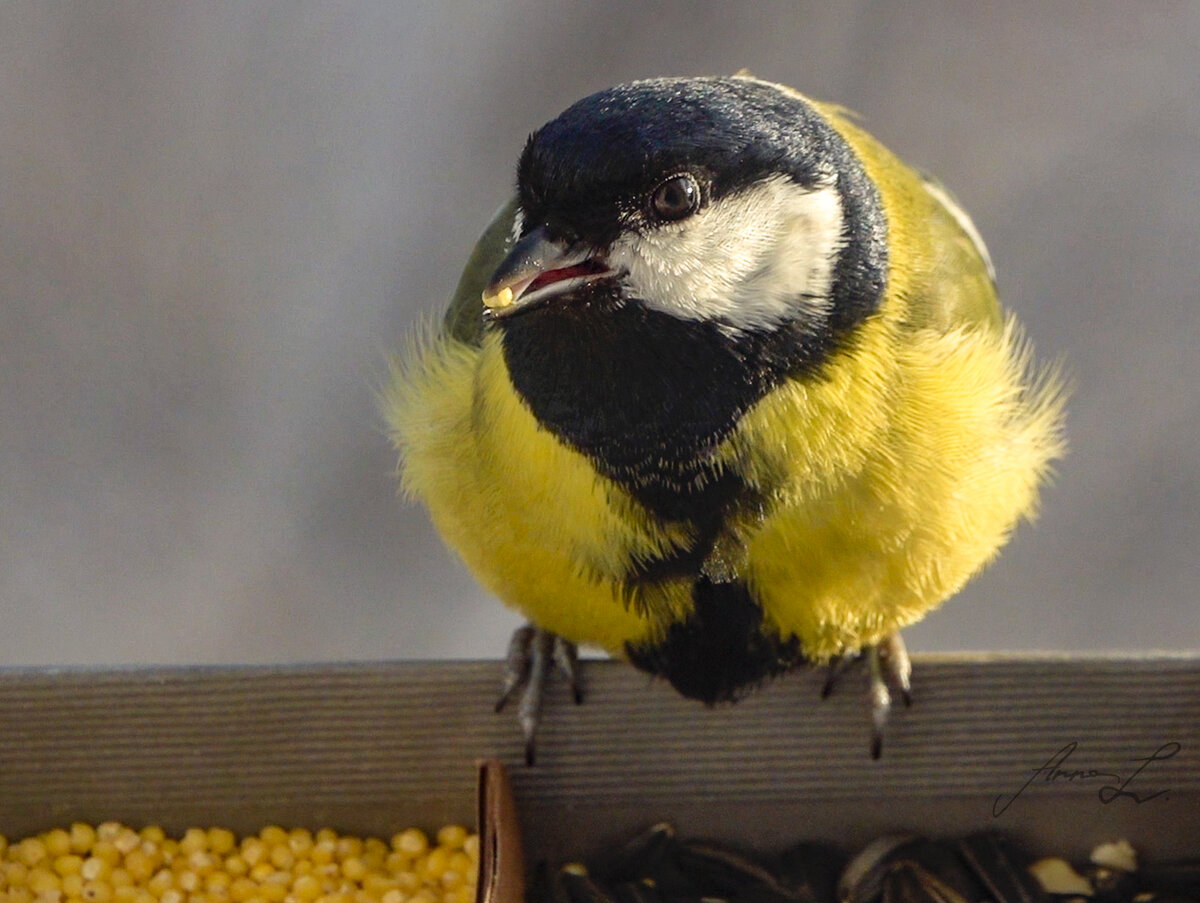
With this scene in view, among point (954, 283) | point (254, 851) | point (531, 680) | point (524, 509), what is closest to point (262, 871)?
point (254, 851)

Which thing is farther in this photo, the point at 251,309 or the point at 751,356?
the point at 251,309

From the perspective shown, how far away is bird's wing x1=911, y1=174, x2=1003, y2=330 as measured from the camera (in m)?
1.36

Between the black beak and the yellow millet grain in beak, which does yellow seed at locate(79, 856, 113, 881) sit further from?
the black beak

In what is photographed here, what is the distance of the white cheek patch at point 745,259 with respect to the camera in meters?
1.12

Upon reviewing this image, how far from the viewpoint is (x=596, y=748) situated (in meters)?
1.36

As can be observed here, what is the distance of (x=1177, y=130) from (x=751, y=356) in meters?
1.67

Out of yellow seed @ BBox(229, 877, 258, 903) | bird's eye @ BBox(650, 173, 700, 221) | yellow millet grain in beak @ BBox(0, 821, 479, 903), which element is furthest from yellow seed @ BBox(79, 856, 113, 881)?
bird's eye @ BBox(650, 173, 700, 221)

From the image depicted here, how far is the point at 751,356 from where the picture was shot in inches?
46.3

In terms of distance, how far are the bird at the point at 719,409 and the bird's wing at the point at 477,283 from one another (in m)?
0.02

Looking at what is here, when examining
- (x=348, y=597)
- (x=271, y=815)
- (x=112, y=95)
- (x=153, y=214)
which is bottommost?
(x=348, y=597)

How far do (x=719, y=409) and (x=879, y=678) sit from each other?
324mm

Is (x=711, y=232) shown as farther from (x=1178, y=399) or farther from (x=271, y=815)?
(x=1178, y=399)

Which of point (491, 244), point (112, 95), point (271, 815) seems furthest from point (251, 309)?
point (271, 815)

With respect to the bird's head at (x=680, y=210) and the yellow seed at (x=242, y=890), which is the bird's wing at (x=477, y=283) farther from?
the yellow seed at (x=242, y=890)
